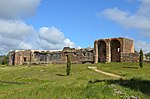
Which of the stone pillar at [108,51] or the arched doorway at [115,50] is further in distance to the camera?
the stone pillar at [108,51]

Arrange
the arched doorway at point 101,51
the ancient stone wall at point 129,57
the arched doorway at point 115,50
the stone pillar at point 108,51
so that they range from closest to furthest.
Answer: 1. the ancient stone wall at point 129,57
2. the arched doorway at point 115,50
3. the stone pillar at point 108,51
4. the arched doorway at point 101,51

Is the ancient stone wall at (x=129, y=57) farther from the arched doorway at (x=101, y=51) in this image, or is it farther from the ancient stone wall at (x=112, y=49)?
the arched doorway at (x=101, y=51)

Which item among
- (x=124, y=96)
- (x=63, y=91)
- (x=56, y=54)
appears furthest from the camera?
(x=56, y=54)

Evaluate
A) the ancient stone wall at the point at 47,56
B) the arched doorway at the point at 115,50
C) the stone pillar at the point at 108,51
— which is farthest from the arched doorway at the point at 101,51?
the ancient stone wall at the point at 47,56

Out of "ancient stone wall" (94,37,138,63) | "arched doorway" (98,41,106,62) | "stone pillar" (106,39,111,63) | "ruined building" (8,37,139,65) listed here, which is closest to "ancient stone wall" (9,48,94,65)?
"ruined building" (8,37,139,65)

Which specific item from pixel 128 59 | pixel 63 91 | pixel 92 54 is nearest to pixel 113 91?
pixel 63 91

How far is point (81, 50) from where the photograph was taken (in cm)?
6844

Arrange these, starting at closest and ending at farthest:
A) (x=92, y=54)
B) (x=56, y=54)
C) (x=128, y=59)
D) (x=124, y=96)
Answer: (x=124, y=96)
(x=128, y=59)
(x=92, y=54)
(x=56, y=54)

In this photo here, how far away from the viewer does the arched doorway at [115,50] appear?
200 feet

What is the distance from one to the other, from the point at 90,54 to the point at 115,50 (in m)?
7.41

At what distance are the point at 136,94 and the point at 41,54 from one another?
61.2 m

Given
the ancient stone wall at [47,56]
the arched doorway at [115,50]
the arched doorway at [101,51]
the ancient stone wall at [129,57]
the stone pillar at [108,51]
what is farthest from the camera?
the ancient stone wall at [47,56]

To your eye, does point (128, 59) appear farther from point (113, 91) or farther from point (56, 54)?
point (113, 91)

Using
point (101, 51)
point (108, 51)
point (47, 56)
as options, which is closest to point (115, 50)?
point (108, 51)
